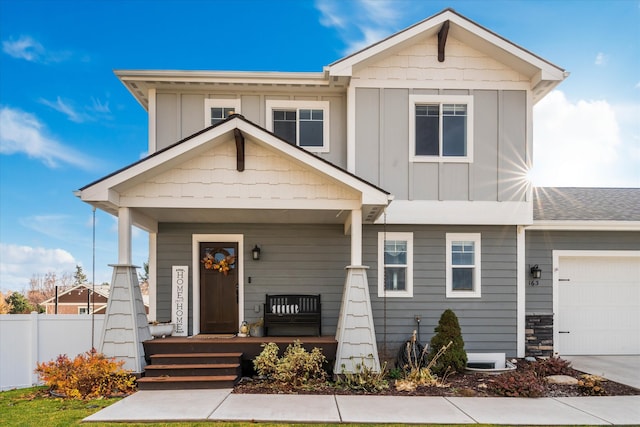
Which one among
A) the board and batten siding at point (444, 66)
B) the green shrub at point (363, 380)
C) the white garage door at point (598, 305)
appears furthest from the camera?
the white garage door at point (598, 305)

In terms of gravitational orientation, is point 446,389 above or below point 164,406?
below

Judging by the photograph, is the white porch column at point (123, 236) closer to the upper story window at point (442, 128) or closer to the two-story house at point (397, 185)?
the two-story house at point (397, 185)

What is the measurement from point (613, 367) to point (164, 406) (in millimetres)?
8288

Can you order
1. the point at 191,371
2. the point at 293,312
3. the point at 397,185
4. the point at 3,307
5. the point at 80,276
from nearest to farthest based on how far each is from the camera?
the point at 191,371 < the point at 293,312 < the point at 397,185 < the point at 3,307 < the point at 80,276

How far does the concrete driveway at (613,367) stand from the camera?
314 inches

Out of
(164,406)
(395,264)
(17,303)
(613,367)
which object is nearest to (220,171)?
(164,406)

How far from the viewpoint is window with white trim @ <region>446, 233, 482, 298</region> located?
9.55m

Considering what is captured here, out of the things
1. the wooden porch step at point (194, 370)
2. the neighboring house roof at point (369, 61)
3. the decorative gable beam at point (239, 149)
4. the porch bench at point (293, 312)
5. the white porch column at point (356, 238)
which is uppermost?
the neighboring house roof at point (369, 61)

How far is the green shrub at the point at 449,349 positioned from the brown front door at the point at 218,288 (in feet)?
13.4

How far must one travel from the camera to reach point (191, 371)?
7480mm

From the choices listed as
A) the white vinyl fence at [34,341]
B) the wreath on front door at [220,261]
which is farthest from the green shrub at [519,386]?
the white vinyl fence at [34,341]

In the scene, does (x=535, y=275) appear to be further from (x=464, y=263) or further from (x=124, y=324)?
(x=124, y=324)

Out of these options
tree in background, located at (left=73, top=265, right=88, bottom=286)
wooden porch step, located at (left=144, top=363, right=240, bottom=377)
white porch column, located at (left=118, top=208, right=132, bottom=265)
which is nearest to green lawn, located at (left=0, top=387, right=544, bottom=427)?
wooden porch step, located at (left=144, top=363, right=240, bottom=377)

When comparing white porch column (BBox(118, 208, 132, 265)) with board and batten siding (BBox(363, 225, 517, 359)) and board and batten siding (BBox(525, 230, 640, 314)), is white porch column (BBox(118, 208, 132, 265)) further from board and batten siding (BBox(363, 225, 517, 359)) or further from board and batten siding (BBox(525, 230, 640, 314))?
board and batten siding (BBox(525, 230, 640, 314))
